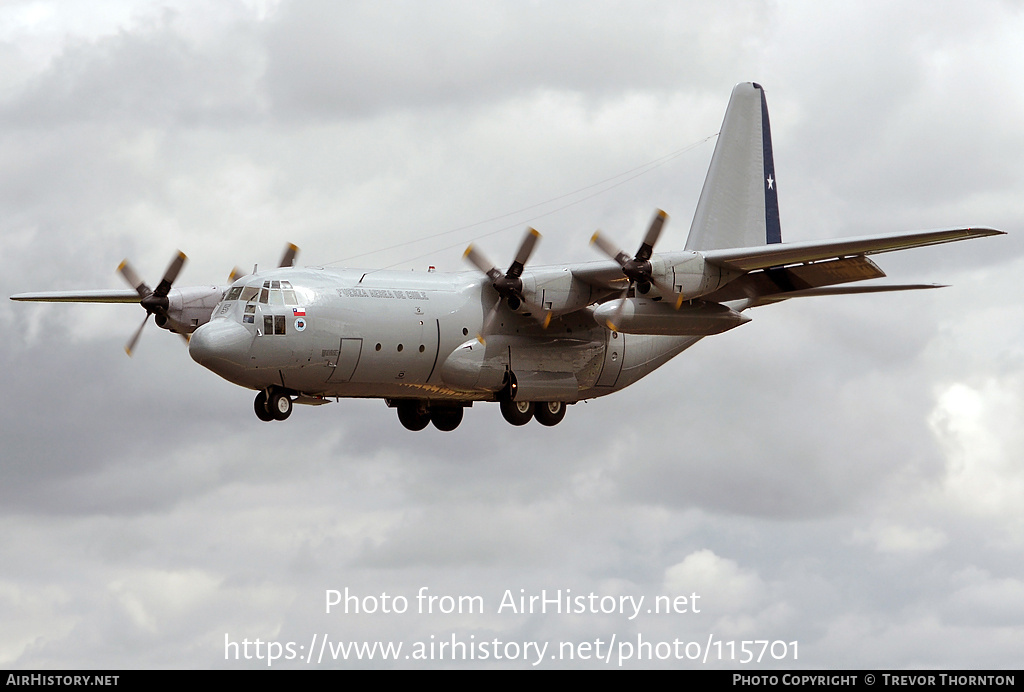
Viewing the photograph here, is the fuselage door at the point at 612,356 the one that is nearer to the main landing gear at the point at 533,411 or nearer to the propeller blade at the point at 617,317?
the main landing gear at the point at 533,411

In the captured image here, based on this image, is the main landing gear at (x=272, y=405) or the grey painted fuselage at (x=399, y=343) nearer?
the grey painted fuselage at (x=399, y=343)

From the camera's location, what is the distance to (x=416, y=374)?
2859cm

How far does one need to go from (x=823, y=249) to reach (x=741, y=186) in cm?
758

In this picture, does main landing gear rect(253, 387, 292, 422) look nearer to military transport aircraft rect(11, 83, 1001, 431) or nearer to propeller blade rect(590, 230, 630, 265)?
military transport aircraft rect(11, 83, 1001, 431)

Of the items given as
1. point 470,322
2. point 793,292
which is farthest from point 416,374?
point 793,292

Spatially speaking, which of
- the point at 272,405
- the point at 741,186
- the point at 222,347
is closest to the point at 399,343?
the point at 272,405

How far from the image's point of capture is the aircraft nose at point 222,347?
26.2 metres

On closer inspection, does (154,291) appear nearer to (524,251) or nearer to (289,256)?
(289,256)

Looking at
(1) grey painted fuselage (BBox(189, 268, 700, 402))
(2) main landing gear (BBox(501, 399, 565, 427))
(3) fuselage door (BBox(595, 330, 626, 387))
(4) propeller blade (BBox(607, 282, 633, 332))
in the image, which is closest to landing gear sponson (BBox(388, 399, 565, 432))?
(2) main landing gear (BBox(501, 399, 565, 427))

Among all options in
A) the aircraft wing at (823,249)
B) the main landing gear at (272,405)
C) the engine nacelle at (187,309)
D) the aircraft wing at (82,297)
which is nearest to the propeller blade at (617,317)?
the aircraft wing at (823,249)

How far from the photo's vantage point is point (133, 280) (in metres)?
31.0

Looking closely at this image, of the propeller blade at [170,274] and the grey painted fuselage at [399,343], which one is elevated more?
the propeller blade at [170,274]

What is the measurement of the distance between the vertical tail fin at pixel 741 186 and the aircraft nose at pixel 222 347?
1266 cm

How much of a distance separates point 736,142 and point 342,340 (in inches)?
514
